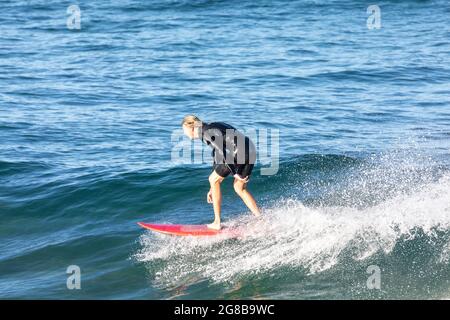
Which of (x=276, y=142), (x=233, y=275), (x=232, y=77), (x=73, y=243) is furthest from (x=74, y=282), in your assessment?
(x=232, y=77)

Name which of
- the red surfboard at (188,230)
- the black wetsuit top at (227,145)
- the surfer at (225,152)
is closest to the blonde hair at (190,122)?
the surfer at (225,152)

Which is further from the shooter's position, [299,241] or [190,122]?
[299,241]

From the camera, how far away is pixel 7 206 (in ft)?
48.3

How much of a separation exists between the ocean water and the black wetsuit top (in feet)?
3.39

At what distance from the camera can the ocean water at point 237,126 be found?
1109cm

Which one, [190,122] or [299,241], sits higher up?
[190,122]

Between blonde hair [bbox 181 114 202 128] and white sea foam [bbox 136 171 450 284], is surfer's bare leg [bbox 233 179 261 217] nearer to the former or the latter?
white sea foam [bbox 136 171 450 284]

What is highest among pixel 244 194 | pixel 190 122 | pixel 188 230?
pixel 190 122

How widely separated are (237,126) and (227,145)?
26.9 feet

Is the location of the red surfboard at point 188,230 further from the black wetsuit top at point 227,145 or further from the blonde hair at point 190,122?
the blonde hair at point 190,122

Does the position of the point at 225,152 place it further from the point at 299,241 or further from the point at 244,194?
the point at 299,241

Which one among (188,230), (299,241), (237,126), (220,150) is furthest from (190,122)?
(237,126)

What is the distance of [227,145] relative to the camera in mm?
11508

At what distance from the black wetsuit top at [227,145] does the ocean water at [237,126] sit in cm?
103
